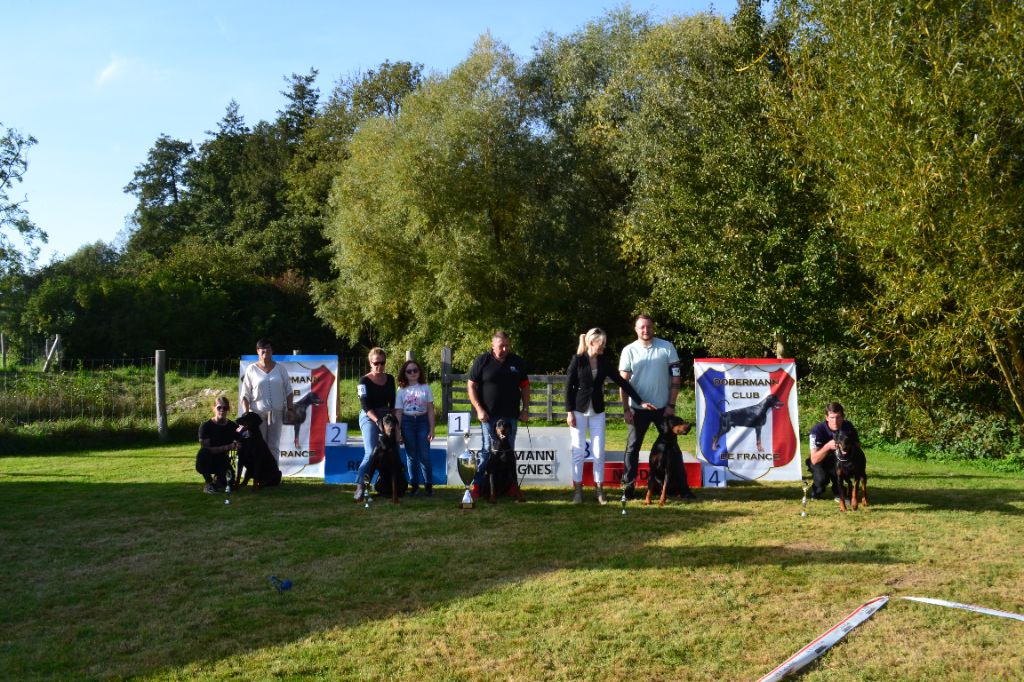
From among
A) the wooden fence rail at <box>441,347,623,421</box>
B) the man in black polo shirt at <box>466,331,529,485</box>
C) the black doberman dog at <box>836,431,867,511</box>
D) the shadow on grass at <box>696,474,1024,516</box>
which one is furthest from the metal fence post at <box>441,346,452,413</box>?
the black doberman dog at <box>836,431,867,511</box>

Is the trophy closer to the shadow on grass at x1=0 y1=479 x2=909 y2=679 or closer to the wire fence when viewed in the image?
the shadow on grass at x1=0 y1=479 x2=909 y2=679

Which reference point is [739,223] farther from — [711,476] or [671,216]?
[711,476]

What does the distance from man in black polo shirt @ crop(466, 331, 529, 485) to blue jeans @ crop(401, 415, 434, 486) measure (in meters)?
0.79

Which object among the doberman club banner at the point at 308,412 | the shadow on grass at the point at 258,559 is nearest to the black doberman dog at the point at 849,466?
the shadow on grass at the point at 258,559

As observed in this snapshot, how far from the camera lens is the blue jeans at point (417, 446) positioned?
31.6 ft

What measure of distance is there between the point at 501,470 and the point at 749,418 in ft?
10.6

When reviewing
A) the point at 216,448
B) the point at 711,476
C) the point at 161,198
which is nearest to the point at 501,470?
the point at 711,476

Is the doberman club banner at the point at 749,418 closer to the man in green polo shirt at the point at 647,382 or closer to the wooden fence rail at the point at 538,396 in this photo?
the man in green polo shirt at the point at 647,382

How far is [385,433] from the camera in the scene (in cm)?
914

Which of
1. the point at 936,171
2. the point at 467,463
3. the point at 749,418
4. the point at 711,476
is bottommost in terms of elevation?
the point at 711,476

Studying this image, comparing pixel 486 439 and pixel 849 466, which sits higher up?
pixel 486 439

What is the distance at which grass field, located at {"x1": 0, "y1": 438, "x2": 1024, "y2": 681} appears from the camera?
176 inches

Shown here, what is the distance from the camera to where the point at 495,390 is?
9102 millimetres

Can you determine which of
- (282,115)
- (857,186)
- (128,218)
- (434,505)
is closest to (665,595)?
(434,505)
